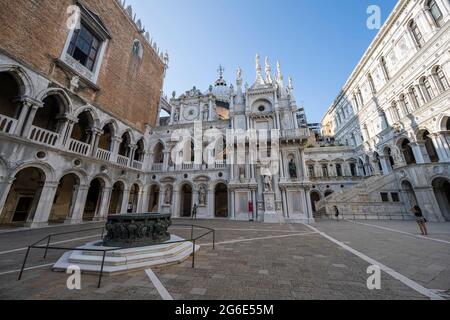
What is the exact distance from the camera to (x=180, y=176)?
61.1ft

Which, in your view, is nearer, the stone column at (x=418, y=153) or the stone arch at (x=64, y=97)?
the stone arch at (x=64, y=97)

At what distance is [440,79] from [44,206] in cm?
3166

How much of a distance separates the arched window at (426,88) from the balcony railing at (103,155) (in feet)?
96.5

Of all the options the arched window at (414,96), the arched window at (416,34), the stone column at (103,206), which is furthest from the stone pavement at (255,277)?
the arched window at (416,34)

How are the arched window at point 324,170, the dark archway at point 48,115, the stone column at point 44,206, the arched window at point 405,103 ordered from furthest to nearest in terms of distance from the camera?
the arched window at point 324,170 → the arched window at point 405,103 → the dark archway at point 48,115 → the stone column at point 44,206

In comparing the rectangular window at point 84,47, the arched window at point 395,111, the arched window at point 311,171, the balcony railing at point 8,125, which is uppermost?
the rectangular window at point 84,47

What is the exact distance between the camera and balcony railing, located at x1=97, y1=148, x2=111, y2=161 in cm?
1452

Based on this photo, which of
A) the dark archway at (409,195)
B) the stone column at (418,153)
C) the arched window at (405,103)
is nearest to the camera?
the stone column at (418,153)

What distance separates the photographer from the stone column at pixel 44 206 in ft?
33.8

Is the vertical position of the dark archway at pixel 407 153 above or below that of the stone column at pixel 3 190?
above

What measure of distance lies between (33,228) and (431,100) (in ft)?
102

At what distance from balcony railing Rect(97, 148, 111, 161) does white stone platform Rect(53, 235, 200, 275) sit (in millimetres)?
12306

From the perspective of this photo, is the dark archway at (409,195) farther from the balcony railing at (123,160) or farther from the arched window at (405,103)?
the balcony railing at (123,160)

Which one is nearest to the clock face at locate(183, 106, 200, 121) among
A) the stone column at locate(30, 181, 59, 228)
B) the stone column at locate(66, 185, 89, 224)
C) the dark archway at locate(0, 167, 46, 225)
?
the stone column at locate(66, 185, 89, 224)
